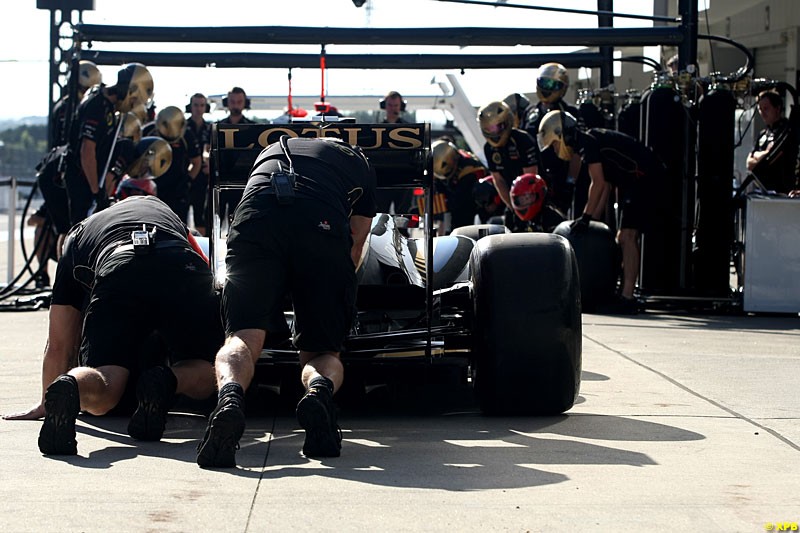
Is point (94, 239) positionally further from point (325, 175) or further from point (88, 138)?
point (88, 138)

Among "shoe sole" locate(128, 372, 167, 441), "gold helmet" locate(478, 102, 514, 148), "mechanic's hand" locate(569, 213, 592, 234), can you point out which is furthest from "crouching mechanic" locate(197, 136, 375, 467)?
"gold helmet" locate(478, 102, 514, 148)

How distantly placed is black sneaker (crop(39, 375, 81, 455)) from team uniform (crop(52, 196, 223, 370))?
54 centimetres

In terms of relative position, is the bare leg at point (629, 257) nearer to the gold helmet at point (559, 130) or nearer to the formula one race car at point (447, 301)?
the gold helmet at point (559, 130)

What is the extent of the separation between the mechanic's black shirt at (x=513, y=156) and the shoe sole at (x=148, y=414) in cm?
800

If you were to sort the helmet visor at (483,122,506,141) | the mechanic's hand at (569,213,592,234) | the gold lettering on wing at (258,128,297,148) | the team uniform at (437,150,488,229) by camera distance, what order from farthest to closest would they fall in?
1. the team uniform at (437,150,488,229)
2. the helmet visor at (483,122,506,141)
3. the mechanic's hand at (569,213,592,234)
4. the gold lettering on wing at (258,128,297,148)

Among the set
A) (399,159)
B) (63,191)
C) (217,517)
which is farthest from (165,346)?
(63,191)

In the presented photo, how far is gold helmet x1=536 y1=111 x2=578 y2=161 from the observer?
12.1 m

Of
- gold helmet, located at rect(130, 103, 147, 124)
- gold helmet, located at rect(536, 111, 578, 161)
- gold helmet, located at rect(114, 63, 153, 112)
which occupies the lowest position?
gold helmet, located at rect(536, 111, 578, 161)

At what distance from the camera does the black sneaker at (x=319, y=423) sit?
488 cm

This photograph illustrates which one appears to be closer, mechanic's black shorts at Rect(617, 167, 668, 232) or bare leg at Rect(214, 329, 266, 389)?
bare leg at Rect(214, 329, 266, 389)

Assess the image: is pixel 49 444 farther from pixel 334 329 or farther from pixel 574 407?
pixel 574 407

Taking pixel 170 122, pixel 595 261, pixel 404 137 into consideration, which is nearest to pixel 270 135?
pixel 404 137

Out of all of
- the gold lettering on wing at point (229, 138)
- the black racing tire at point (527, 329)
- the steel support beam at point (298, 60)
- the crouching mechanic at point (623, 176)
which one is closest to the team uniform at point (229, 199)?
the gold lettering on wing at point (229, 138)

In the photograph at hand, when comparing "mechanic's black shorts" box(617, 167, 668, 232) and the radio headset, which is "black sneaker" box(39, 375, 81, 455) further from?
"mechanic's black shorts" box(617, 167, 668, 232)
